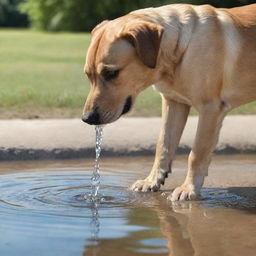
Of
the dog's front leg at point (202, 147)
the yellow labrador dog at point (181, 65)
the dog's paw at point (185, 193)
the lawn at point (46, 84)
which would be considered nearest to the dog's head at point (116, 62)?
the yellow labrador dog at point (181, 65)

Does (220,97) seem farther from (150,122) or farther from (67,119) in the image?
(67,119)

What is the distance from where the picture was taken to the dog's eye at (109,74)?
569cm

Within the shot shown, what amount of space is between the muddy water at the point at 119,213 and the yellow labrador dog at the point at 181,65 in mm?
345

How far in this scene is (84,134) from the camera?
7586 millimetres

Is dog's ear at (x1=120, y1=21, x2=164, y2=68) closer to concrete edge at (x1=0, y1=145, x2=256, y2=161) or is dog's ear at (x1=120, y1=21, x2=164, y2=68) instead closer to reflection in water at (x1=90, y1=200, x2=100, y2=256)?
reflection in water at (x1=90, y1=200, x2=100, y2=256)

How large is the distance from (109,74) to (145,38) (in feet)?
1.10

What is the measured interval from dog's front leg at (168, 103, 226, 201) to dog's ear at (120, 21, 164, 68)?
58 centimetres

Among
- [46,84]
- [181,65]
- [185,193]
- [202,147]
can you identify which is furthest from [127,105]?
[46,84]

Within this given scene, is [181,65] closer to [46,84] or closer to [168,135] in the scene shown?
[168,135]

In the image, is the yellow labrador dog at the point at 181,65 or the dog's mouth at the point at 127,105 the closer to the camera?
the yellow labrador dog at the point at 181,65

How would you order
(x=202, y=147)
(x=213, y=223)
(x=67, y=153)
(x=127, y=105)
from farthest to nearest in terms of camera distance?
1. (x=67, y=153)
2. (x=202, y=147)
3. (x=127, y=105)
4. (x=213, y=223)

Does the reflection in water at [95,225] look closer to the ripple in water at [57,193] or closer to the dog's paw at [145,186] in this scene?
the ripple in water at [57,193]

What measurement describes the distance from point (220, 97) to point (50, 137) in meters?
2.00

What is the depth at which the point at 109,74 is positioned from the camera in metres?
5.71
